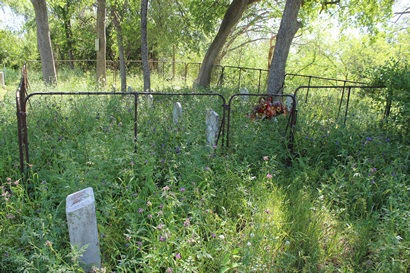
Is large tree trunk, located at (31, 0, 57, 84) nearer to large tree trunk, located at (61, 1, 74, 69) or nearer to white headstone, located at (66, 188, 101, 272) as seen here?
white headstone, located at (66, 188, 101, 272)

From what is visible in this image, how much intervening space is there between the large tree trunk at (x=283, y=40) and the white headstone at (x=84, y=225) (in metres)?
5.45

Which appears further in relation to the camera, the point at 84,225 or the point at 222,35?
the point at 222,35

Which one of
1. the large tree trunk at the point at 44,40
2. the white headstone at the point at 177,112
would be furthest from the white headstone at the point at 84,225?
the large tree trunk at the point at 44,40

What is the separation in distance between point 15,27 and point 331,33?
2277 centimetres

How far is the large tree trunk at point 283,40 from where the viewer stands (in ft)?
21.1

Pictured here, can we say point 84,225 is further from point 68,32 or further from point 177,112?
point 68,32

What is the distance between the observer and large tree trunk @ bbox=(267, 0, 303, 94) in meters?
6.44

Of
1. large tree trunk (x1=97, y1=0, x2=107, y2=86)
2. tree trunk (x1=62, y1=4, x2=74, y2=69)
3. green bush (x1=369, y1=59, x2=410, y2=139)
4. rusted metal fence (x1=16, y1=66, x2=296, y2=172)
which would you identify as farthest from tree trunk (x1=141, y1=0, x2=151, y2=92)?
tree trunk (x1=62, y1=4, x2=74, y2=69)

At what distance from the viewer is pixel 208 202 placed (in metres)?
2.89

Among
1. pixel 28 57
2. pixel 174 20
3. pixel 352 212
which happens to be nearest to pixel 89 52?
pixel 28 57

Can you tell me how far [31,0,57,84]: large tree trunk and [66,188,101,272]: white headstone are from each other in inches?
362

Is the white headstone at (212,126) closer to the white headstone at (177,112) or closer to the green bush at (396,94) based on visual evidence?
the white headstone at (177,112)

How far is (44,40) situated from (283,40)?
8072 millimetres

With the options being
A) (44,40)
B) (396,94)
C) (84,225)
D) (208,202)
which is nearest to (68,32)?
(44,40)
